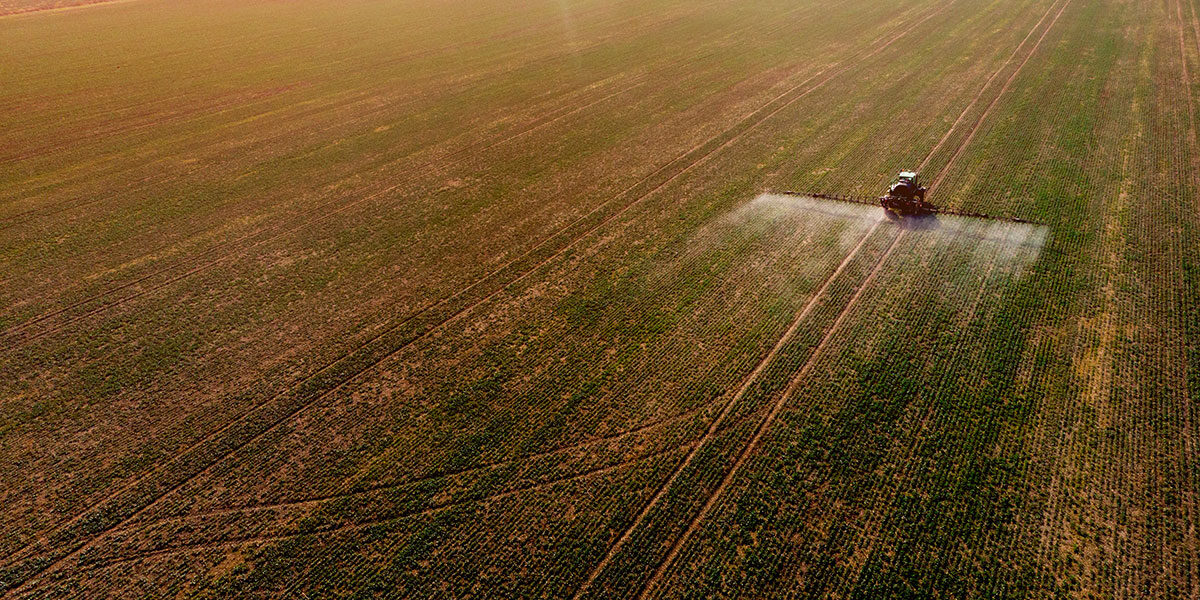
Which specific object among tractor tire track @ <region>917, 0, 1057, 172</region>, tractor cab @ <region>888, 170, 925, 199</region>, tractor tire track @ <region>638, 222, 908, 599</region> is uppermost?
tractor tire track @ <region>917, 0, 1057, 172</region>

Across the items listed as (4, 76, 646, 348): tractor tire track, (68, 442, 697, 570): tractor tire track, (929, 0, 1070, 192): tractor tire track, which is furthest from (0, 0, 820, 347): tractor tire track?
(929, 0, 1070, 192): tractor tire track

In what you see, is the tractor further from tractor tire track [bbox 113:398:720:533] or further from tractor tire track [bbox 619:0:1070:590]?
tractor tire track [bbox 113:398:720:533]

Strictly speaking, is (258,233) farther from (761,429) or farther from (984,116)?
(984,116)

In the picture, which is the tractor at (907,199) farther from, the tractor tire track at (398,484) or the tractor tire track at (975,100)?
the tractor tire track at (398,484)

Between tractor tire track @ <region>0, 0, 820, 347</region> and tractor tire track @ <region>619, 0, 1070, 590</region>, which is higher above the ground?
tractor tire track @ <region>0, 0, 820, 347</region>

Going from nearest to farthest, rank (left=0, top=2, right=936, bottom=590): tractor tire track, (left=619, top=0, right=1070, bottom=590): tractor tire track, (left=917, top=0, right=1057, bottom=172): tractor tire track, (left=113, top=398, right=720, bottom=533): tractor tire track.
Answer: (left=619, top=0, right=1070, bottom=590): tractor tire track → (left=0, top=2, right=936, bottom=590): tractor tire track → (left=113, top=398, right=720, bottom=533): tractor tire track → (left=917, top=0, right=1057, bottom=172): tractor tire track

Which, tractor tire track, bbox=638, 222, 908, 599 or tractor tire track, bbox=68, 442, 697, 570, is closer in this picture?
tractor tire track, bbox=638, 222, 908, 599
